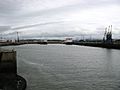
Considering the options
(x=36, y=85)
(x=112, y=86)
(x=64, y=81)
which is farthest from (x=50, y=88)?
(x=112, y=86)

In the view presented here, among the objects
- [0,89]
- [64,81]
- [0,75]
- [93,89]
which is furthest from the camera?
[64,81]

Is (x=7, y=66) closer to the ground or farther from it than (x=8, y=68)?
farther from it

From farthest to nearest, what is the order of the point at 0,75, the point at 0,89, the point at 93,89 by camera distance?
1. the point at 93,89
2. the point at 0,75
3. the point at 0,89

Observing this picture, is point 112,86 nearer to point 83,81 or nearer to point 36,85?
point 83,81

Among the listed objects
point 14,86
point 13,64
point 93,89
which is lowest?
point 93,89

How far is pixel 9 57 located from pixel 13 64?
27.1 inches

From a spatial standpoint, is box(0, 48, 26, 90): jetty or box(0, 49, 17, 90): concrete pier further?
box(0, 49, 17, 90): concrete pier

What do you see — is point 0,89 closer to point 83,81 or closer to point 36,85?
point 36,85

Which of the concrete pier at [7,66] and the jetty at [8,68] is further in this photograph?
the concrete pier at [7,66]

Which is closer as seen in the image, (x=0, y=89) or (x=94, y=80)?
(x=0, y=89)

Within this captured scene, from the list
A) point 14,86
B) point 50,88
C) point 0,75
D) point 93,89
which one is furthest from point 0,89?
point 93,89

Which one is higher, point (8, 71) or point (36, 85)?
point (8, 71)

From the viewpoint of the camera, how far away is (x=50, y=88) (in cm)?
2042

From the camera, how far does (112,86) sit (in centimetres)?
2130
